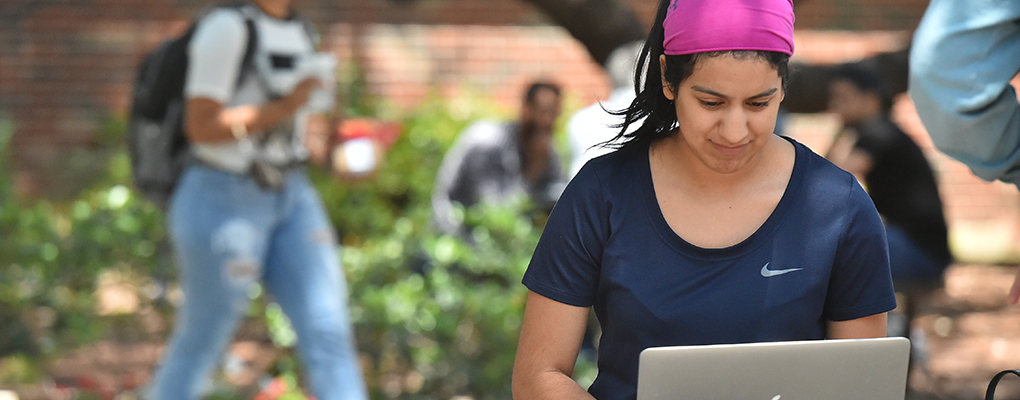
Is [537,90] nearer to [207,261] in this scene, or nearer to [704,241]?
[207,261]

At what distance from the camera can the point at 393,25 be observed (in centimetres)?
767

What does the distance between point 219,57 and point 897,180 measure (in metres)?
3.35

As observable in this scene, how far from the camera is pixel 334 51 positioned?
761 cm

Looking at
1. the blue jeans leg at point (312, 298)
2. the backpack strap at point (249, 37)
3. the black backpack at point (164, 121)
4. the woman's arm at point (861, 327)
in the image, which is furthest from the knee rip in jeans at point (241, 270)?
the woman's arm at point (861, 327)

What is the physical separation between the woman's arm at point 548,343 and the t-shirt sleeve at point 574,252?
0.07ft

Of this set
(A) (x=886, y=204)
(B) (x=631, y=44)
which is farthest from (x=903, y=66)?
(B) (x=631, y=44)

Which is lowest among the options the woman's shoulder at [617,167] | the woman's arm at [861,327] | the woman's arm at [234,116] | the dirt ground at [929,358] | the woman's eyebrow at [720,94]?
the dirt ground at [929,358]

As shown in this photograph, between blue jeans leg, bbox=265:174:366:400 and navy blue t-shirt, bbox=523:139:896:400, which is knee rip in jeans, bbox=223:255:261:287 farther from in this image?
navy blue t-shirt, bbox=523:139:896:400

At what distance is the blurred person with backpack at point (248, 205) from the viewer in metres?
3.21

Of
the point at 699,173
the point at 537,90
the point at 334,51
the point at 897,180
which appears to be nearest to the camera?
the point at 699,173

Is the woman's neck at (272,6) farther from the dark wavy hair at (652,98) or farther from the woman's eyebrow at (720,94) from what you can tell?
the woman's eyebrow at (720,94)

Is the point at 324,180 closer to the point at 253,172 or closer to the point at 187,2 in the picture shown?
the point at 187,2

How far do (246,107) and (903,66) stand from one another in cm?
300

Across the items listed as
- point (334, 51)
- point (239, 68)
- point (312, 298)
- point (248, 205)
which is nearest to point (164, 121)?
point (239, 68)
